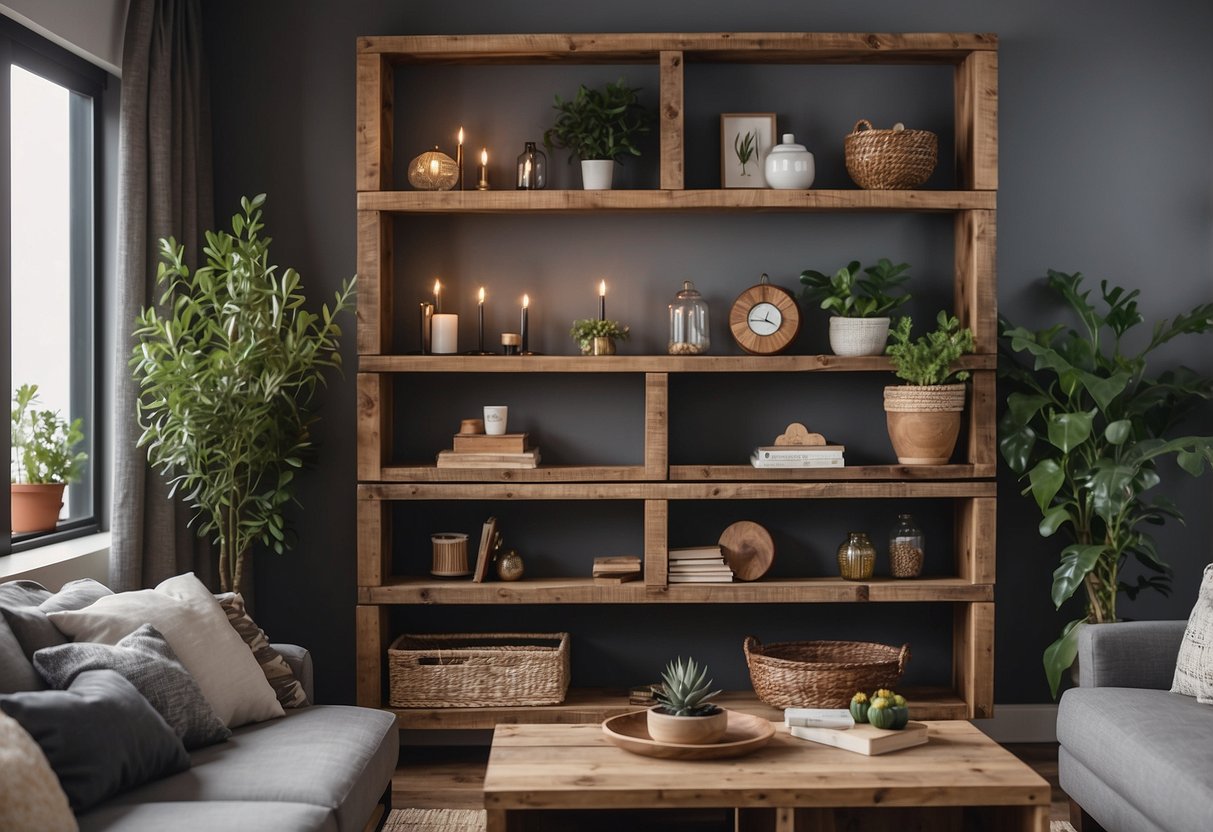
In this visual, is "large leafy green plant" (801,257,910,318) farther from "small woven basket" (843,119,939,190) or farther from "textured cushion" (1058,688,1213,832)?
"textured cushion" (1058,688,1213,832)

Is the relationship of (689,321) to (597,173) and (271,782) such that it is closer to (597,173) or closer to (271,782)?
(597,173)

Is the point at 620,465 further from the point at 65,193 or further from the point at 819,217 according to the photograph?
the point at 65,193

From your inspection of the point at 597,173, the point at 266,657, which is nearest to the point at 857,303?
the point at 597,173

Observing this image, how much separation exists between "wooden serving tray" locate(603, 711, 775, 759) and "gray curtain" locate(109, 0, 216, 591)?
1.62m

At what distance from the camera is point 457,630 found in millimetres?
3967

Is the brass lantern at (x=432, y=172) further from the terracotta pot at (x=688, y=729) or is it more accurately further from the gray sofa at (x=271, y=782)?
the terracotta pot at (x=688, y=729)

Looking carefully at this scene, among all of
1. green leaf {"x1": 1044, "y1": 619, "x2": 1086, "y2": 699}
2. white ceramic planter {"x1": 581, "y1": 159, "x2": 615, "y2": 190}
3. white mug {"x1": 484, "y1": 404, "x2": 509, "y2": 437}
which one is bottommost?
green leaf {"x1": 1044, "y1": 619, "x2": 1086, "y2": 699}

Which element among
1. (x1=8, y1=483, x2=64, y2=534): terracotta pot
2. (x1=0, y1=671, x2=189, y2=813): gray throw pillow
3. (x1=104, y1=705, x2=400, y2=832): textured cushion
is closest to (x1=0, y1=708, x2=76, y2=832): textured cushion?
(x1=0, y1=671, x2=189, y2=813): gray throw pillow

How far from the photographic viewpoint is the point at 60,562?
313 centimetres

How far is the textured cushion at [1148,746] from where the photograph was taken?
7.86 ft

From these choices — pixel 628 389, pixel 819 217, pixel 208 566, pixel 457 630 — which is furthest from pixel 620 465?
pixel 208 566

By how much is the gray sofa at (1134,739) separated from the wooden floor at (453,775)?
36 centimetres

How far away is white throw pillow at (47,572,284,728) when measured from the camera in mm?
2521

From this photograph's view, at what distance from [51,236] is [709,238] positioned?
2.14m
